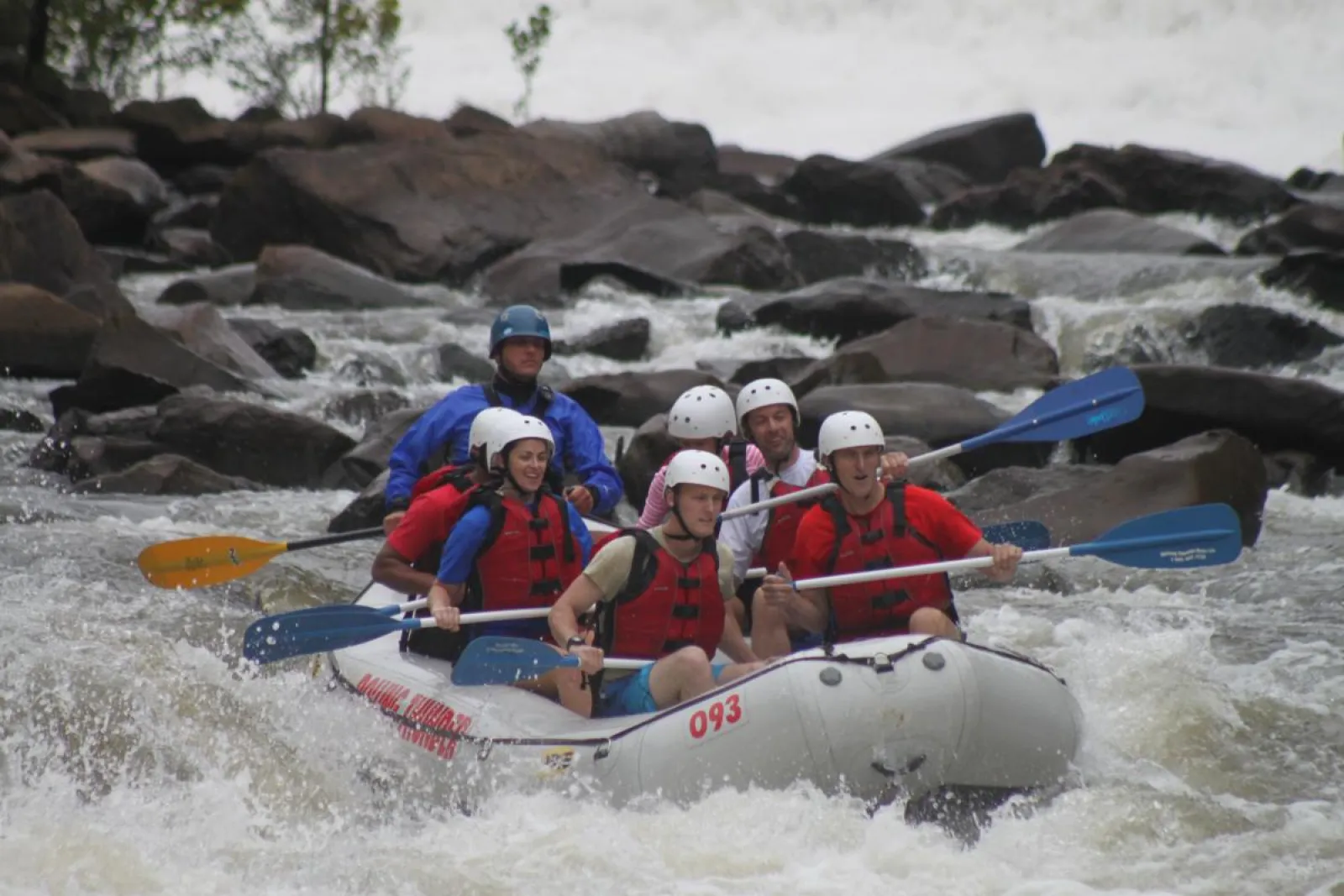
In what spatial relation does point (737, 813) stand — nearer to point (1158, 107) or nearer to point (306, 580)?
point (306, 580)

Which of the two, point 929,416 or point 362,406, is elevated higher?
point 929,416

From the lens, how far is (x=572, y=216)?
21438mm

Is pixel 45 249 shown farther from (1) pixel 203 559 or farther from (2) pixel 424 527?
(2) pixel 424 527

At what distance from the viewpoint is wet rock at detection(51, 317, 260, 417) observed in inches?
496

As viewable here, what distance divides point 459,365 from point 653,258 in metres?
4.78

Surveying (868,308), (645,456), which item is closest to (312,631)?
(645,456)

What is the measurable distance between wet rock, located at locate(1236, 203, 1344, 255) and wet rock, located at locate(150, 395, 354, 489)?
11.4 m

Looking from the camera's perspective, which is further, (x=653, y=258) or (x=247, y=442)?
(x=653, y=258)

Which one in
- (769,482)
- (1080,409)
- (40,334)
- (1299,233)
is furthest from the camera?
(1299,233)

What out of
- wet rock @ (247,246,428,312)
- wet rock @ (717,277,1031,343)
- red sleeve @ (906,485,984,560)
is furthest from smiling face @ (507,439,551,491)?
wet rock @ (247,246,428,312)

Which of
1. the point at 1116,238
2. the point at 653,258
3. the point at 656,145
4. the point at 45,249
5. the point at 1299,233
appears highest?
the point at 656,145

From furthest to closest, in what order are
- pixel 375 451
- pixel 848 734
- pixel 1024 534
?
pixel 375 451
pixel 1024 534
pixel 848 734

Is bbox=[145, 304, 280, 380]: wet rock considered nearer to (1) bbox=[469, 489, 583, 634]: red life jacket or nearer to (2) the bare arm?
(2) the bare arm

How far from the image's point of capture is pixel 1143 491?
977cm
